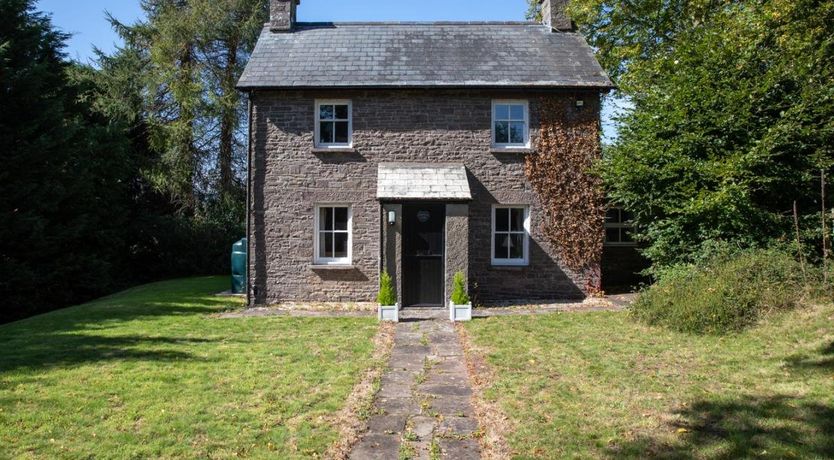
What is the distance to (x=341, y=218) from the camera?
49.2ft

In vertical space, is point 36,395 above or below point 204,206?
below

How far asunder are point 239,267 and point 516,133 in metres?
8.90

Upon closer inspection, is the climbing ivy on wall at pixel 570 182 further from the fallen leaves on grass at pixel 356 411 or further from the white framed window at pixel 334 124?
the fallen leaves on grass at pixel 356 411

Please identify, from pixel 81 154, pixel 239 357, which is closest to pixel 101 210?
pixel 81 154

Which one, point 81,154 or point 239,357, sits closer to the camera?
point 239,357

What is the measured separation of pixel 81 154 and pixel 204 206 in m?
7.18

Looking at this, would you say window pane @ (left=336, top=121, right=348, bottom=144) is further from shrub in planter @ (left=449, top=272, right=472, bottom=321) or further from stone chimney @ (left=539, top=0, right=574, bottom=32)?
stone chimney @ (left=539, top=0, right=574, bottom=32)

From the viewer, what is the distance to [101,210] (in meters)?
21.0

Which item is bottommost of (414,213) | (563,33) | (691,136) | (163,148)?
(414,213)

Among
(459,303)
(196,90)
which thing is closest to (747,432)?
(459,303)

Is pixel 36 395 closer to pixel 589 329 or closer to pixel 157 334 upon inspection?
pixel 157 334

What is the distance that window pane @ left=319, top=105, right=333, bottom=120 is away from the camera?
14867 millimetres

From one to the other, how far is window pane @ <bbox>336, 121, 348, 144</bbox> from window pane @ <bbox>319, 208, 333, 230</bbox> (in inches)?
71.4

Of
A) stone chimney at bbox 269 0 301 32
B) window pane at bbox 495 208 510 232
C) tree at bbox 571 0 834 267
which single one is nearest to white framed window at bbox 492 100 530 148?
window pane at bbox 495 208 510 232
